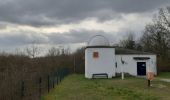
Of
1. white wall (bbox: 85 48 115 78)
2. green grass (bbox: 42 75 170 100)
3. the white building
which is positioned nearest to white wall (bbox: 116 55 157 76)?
the white building

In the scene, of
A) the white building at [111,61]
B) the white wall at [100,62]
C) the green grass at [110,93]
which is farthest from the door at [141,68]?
the green grass at [110,93]

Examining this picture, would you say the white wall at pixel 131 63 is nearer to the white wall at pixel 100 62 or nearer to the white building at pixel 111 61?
the white building at pixel 111 61

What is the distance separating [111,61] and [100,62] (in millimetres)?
1626

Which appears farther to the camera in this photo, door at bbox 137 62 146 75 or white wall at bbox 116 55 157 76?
door at bbox 137 62 146 75

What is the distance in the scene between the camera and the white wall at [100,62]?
155 ft

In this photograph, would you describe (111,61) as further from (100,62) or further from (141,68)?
(141,68)

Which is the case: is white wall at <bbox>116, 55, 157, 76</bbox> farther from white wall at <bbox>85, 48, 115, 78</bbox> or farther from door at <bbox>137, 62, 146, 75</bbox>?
white wall at <bbox>85, 48, 115, 78</bbox>

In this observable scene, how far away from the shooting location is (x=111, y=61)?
47.9 metres

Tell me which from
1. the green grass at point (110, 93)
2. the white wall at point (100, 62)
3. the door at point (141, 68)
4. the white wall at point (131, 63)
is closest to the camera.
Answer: the green grass at point (110, 93)

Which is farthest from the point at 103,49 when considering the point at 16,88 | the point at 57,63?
the point at 16,88

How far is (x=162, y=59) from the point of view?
70.2 m

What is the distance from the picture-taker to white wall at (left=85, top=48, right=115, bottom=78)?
47156mm

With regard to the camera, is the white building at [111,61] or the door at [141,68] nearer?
the white building at [111,61]

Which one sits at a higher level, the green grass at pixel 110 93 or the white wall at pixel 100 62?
the white wall at pixel 100 62
